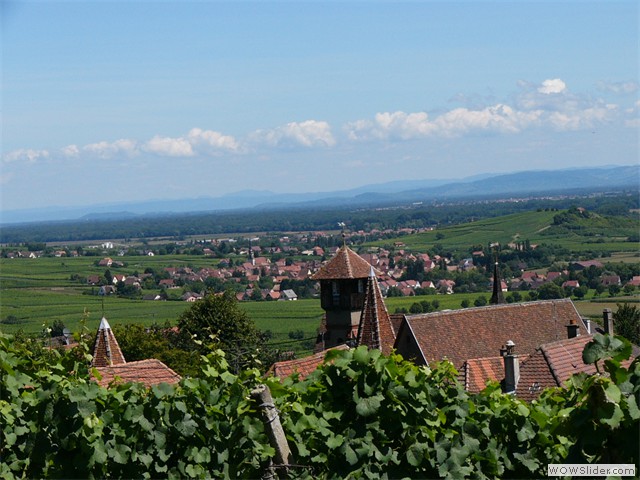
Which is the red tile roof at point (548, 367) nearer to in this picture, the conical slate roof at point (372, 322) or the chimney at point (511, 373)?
the chimney at point (511, 373)

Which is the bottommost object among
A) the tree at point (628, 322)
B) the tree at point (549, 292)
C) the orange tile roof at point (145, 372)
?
the tree at point (549, 292)

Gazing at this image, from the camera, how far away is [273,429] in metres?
8.87

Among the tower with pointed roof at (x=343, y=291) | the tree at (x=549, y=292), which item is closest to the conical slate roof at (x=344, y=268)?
the tower with pointed roof at (x=343, y=291)

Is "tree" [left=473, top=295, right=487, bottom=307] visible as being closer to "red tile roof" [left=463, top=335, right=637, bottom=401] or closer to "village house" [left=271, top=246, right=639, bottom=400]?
"village house" [left=271, top=246, right=639, bottom=400]

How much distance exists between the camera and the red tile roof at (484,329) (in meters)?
39.7

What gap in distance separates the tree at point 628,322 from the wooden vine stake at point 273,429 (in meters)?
62.8

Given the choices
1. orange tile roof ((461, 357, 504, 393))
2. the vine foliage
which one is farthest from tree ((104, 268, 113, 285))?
the vine foliage

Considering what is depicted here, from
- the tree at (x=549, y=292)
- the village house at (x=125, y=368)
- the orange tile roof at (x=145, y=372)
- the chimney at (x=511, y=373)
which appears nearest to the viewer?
the village house at (x=125, y=368)

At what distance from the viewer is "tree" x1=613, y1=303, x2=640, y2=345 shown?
7012cm

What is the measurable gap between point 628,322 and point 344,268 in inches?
1527

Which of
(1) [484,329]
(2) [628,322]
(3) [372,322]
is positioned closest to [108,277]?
(2) [628,322]

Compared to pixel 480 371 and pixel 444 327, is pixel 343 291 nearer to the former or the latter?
pixel 444 327

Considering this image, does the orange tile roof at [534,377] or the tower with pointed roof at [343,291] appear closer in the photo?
the orange tile roof at [534,377]

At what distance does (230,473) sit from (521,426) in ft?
8.96
